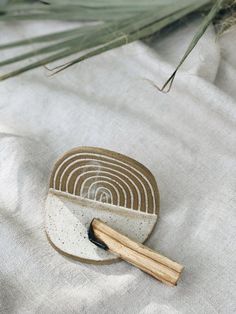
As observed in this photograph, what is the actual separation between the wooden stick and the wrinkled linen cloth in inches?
0.9

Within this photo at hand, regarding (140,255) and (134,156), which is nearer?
(140,255)

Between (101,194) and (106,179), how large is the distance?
0.07ft

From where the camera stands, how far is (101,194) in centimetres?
75

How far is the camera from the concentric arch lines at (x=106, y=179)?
744 millimetres

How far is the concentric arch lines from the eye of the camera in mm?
744

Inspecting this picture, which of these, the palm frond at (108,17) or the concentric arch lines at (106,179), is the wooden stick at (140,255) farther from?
the palm frond at (108,17)

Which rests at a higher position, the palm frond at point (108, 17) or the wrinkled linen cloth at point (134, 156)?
the palm frond at point (108, 17)

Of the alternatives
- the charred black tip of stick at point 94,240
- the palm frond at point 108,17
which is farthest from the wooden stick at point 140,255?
the palm frond at point 108,17

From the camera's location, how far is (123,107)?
89 cm

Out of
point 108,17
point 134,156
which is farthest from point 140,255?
point 108,17

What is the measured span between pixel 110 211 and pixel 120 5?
0.28 metres

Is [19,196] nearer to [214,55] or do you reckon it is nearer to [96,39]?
[96,39]

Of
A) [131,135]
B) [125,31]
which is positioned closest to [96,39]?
[125,31]

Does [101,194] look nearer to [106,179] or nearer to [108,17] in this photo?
[106,179]
